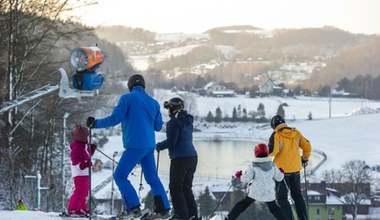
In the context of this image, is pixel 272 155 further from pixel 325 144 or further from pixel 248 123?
pixel 248 123

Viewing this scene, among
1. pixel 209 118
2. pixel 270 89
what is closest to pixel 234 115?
pixel 209 118

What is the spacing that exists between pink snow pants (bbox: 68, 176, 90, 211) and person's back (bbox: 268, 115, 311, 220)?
2.20m

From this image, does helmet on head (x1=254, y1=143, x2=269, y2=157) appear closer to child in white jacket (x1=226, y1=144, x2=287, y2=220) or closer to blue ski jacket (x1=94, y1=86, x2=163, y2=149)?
child in white jacket (x1=226, y1=144, x2=287, y2=220)

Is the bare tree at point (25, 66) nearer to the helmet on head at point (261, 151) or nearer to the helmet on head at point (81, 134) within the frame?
the helmet on head at point (81, 134)

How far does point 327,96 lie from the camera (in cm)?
15350

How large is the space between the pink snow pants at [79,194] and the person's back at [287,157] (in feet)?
7.22

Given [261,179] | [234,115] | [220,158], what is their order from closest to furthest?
[261,179] → [220,158] → [234,115]

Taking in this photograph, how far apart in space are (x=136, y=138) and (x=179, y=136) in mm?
534

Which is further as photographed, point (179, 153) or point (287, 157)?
point (287, 157)

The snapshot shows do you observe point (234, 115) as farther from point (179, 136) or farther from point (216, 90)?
point (179, 136)

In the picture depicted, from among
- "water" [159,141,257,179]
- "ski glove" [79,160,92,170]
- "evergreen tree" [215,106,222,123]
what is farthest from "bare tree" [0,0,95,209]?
"evergreen tree" [215,106,222,123]

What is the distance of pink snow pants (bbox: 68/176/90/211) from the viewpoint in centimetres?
729

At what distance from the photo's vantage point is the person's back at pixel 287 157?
7453mm

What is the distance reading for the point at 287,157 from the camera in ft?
24.6
